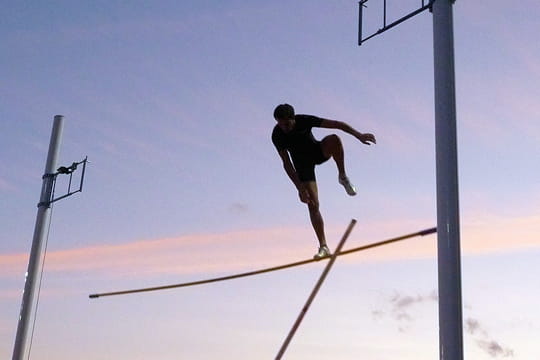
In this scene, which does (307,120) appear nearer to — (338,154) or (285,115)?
(285,115)

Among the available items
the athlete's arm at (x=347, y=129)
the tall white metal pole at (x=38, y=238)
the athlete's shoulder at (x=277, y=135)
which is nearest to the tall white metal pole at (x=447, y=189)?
the athlete's arm at (x=347, y=129)

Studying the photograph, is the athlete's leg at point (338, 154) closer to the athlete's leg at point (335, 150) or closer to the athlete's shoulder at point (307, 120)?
the athlete's leg at point (335, 150)

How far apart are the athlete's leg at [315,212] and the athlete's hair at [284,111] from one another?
1.01 m

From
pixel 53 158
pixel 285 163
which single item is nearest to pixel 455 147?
pixel 285 163

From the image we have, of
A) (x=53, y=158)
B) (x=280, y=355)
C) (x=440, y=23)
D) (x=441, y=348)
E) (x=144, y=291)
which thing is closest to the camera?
(x=441, y=348)

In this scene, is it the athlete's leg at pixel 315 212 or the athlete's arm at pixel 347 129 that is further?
the athlete's leg at pixel 315 212

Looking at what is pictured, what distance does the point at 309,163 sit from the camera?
1063 cm

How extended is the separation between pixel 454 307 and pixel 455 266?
0.41m

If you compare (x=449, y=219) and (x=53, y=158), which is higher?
(x=53, y=158)

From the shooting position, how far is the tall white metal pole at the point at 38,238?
1479cm

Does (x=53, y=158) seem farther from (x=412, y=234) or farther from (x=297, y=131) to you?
(x=412, y=234)

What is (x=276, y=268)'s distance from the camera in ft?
35.3

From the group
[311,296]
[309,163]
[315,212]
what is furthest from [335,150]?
[311,296]

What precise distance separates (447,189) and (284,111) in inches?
116
